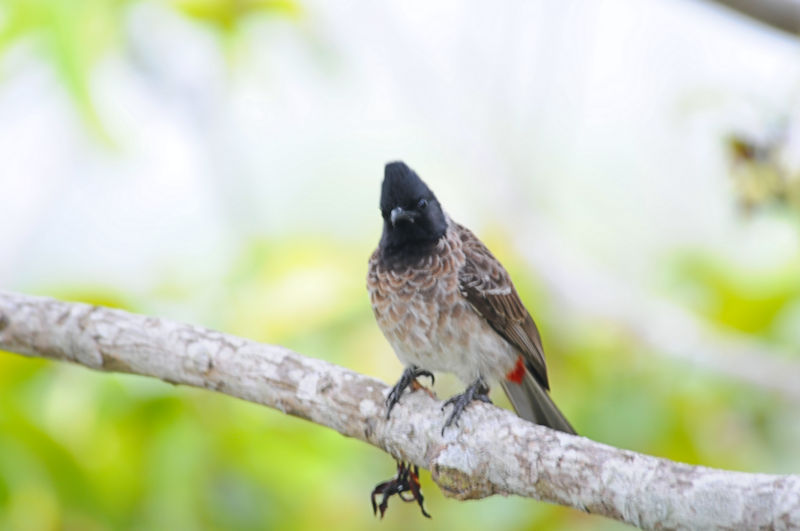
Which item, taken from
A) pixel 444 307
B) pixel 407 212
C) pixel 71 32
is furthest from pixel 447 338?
pixel 71 32

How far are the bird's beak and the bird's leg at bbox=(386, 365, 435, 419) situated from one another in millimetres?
517

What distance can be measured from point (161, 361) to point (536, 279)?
1762 millimetres

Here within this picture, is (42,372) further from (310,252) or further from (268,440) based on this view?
(310,252)

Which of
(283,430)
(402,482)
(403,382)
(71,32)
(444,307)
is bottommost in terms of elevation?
(283,430)

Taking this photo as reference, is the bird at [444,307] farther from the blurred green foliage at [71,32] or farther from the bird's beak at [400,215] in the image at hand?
the blurred green foliage at [71,32]

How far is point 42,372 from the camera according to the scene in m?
2.95

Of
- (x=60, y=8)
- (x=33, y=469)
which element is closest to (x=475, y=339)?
(x=33, y=469)

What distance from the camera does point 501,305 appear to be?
315 centimetres

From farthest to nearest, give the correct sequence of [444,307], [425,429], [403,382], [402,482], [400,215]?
[444,307] < [400,215] < [403,382] < [402,482] < [425,429]

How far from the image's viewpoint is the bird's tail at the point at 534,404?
3.10 metres

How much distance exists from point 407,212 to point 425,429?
81cm

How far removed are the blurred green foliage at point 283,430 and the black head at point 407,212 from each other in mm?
505

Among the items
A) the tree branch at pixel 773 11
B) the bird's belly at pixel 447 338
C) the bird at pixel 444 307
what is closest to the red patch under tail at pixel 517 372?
the bird at pixel 444 307

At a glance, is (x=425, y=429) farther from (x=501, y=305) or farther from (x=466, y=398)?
(x=501, y=305)
